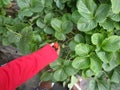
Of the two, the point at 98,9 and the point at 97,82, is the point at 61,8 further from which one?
the point at 97,82

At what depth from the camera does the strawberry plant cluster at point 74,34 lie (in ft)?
4.31

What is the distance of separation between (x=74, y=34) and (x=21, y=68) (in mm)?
502

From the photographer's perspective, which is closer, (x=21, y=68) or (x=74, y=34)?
(x=21, y=68)

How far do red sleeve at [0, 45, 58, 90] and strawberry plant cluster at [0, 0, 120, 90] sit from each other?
0.16 metres

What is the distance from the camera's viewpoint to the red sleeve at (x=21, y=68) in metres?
1.14

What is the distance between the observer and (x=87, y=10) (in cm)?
130

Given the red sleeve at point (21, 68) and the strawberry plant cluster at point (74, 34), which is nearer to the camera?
the red sleeve at point (21, 68)

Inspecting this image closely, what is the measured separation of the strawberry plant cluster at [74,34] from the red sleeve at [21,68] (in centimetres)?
16

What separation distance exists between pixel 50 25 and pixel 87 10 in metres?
0.33

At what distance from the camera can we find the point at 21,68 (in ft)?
3.92

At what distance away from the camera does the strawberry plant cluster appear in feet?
4.31

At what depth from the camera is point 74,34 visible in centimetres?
157

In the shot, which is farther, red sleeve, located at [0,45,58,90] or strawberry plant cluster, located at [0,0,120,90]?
strawberry plant cluster, located at [0,0,120,90]

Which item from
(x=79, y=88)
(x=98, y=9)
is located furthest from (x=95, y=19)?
(x=79, y=88)
